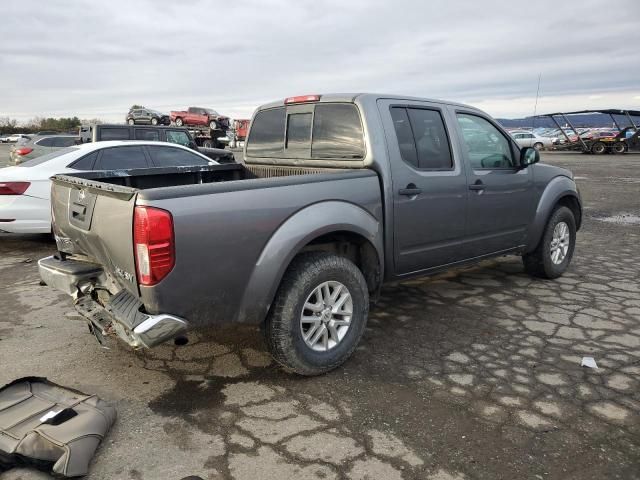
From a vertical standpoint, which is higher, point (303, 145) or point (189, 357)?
point (303, 145)

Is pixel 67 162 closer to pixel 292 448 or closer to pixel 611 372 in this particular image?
pixel 292 448

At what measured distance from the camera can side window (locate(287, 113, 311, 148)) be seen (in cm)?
423

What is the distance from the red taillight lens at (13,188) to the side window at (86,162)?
61cm

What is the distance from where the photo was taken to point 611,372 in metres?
3.36

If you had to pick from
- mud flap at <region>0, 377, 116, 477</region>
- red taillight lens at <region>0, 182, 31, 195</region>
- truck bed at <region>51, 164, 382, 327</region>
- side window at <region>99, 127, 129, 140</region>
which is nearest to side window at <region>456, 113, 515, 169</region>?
truck bed at <region>51, 164, 382, 327</region>

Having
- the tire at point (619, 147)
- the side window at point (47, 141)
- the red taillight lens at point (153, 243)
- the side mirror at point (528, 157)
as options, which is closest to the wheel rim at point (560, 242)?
the side mirror at point (528, 157)

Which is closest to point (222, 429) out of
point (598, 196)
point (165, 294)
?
point (165, 294)

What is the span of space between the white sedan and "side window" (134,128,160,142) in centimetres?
505

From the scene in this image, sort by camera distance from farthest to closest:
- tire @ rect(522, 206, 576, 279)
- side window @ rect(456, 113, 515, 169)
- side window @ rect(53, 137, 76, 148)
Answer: side window @ rect(53, 137, 76, 148), tire @ rect(522, 206, 576, 279), side window @ rect(456, 113, 515, 169)

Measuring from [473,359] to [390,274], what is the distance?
2.80 ft

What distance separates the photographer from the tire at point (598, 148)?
2886 centimetres

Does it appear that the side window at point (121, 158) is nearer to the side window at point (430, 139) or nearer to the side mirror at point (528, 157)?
the side window at point (430, 139)

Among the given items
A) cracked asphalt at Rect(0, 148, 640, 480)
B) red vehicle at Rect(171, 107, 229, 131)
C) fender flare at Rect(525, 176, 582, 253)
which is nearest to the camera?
cracked asphalt at Rect(0, 148, 640, 480)

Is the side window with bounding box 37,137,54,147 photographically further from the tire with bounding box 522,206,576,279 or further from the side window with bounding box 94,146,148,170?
the tire with bounding box 522,206,576,279
